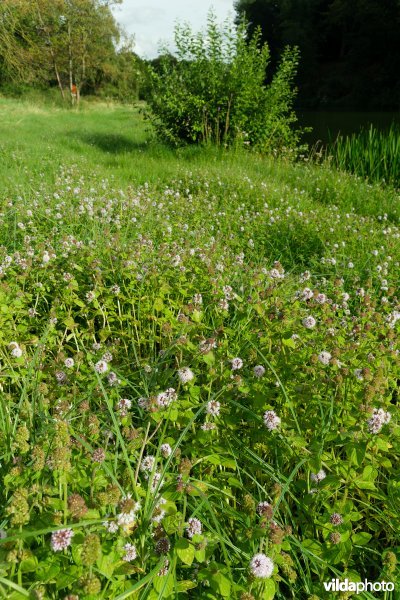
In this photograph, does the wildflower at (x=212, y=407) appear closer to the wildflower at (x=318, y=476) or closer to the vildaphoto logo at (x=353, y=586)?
the wildflower at (x=318, y=476)

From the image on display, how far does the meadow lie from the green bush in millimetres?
6229

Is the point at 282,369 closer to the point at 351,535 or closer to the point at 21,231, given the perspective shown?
the point at 351,535

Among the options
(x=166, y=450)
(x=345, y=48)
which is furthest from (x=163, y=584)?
(x=345, y=48)

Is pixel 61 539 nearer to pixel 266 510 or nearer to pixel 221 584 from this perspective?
pixel 221 584

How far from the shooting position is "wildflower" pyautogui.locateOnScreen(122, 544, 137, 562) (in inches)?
45.0

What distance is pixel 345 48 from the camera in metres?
44.8

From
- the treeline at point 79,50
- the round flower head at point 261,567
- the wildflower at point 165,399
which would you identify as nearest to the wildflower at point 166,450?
the wildflower at point 165,399

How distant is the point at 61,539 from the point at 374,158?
8339 millimetres

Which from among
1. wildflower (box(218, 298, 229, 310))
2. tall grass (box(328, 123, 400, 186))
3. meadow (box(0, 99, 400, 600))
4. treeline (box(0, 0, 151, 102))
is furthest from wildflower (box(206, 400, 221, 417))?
treeline (box(0, 0, 151, 102))

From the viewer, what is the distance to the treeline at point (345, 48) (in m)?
35.2

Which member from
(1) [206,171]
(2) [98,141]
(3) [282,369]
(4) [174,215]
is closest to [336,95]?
(2) [98,141]

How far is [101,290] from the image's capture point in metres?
2.71

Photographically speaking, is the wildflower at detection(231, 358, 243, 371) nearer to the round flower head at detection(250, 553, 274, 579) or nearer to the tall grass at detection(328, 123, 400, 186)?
the round flower head at detection(250, 553, 274, 579)

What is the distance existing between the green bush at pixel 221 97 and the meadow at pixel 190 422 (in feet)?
20.4
